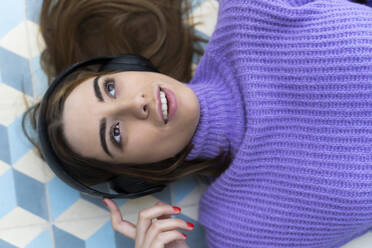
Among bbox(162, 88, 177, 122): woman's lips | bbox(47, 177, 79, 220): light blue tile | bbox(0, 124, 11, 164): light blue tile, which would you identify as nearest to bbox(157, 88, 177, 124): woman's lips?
bbox(162, 88, 177, 122): woman's lips

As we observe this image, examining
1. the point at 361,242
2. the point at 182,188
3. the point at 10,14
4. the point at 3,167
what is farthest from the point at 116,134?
the point at 361,242

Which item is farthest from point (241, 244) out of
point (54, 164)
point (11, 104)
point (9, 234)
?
point (11, 104)

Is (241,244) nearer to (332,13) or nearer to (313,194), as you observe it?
(313,194)

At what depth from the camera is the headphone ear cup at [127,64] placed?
928 millimetres

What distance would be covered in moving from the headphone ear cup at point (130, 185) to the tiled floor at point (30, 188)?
0.14m

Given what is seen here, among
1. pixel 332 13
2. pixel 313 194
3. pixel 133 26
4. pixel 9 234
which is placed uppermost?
pixel 332 13

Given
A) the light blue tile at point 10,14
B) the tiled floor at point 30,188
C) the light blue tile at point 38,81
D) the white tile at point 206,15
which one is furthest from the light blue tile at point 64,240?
the white tile at point 206,15

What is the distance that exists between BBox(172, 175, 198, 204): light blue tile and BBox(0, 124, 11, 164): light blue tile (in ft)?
1.83

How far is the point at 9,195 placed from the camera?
1.07 meters

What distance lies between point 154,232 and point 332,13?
70cm

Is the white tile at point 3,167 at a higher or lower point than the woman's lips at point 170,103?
lower

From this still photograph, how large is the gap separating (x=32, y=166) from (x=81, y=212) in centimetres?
22

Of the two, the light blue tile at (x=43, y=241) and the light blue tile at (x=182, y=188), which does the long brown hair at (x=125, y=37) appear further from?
the light blue tile at (x=43, y=241)

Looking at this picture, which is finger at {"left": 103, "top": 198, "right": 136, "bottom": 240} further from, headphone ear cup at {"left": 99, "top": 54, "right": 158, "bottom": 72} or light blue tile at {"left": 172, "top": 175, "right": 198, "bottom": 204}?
headphone ear cup at {"left": 99, "top": 54, "right": 158, "bottom": 72}
